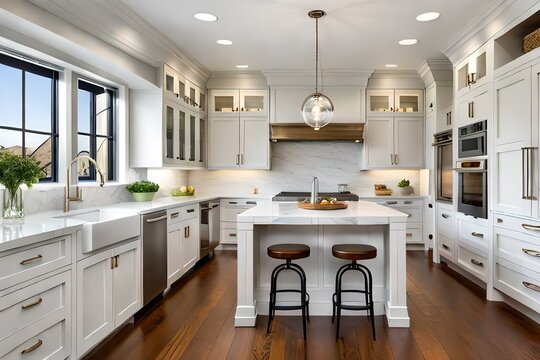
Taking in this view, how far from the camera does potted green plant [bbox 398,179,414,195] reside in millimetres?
5688

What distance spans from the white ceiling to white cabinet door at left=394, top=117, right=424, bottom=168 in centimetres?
90

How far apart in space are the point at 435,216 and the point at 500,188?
1.75 meters

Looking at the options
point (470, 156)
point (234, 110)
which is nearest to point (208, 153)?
point (234, 110)

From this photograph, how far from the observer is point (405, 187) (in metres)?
5.75

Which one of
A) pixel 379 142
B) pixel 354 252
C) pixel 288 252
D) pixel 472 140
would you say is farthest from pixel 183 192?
pixel 472 140

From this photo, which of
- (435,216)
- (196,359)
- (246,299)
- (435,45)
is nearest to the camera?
(196,359)

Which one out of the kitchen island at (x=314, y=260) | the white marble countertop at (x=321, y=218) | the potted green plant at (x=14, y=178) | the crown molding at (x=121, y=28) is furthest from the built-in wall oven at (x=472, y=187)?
the potted green plant at (x=14, y=178)

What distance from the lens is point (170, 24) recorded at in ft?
12.0

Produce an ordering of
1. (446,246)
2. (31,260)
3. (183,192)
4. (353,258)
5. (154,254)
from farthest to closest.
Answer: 1. (183,192)
2. (446,246)
3. (154,254)
4. (353,258)
5. (31,260)

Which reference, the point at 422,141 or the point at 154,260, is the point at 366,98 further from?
the point at 154,260

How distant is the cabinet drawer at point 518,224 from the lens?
2736mm

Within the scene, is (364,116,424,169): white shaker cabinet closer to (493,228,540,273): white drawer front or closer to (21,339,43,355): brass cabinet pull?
(493,228,540,273): white drawer front

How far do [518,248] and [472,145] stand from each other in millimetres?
1200

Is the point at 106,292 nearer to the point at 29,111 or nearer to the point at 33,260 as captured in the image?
the point at 33,260
